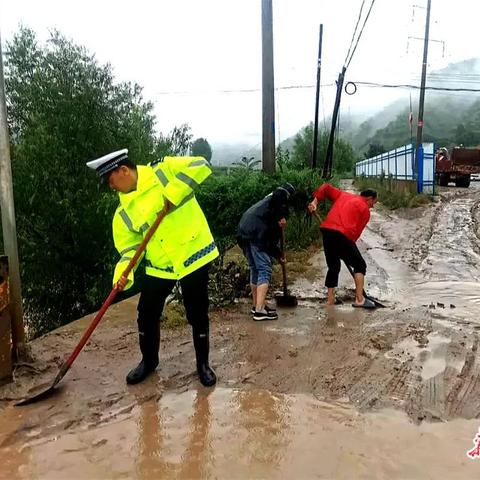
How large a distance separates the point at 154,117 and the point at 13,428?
9.32 meters

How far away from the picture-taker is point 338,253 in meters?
6.27

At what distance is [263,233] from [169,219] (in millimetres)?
2075

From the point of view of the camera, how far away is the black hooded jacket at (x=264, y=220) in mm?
5648

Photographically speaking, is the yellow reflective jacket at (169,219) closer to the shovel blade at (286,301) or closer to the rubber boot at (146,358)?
the rubber boot at (146,358)

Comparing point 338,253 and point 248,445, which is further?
point 338,253

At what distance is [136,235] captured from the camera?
3.83 meters

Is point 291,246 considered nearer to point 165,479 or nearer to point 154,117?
point 154,117

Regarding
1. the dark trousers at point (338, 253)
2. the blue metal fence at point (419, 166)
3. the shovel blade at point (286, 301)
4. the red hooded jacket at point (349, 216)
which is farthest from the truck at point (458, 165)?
the shovel blade at point (286, 301)

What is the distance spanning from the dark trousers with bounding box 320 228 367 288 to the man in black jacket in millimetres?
777

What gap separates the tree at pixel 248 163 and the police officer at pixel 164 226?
6633 mm

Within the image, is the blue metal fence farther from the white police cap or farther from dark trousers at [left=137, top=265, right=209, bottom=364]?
the white police cap

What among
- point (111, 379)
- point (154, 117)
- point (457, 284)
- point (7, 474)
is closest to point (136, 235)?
point (111, 379)

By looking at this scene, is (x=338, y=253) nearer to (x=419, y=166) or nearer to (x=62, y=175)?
(x=62, y=175)

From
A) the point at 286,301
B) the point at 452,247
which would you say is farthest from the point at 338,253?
the point at 452,247
